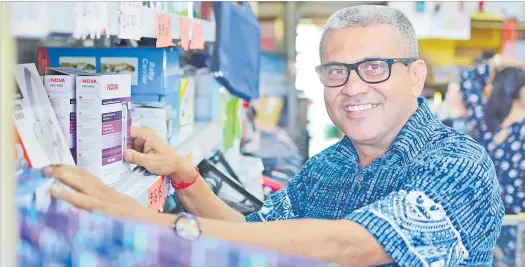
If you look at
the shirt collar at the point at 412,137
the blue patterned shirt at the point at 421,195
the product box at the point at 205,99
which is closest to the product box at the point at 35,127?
the blue patterned shirt at the point at 421,195

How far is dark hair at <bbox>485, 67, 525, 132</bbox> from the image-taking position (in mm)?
4809

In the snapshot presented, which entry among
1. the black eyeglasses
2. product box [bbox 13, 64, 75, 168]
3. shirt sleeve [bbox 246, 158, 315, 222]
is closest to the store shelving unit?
product box [bbox 13, 64, 75, 168]

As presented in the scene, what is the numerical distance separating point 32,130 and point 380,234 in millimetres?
808

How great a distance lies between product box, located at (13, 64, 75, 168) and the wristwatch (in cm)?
35

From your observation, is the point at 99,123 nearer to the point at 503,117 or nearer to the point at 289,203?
the point at 289,203

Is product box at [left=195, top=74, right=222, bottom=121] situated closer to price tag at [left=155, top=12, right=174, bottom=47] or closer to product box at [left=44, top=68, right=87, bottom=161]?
price tag at [left=155, top=12, right=174, bottom=47]

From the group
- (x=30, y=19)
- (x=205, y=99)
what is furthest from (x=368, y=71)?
(x=205, y=99)

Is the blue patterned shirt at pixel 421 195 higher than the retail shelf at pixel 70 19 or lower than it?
lower

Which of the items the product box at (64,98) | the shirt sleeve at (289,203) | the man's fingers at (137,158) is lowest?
the shirt sleeve at (289,203)

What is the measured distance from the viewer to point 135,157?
1.98 metres

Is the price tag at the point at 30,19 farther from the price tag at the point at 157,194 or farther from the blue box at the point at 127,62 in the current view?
the blue box at the point at 127,62

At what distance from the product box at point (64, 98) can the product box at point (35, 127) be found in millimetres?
48

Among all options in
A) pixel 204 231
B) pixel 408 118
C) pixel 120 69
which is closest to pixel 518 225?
pixel 408 118

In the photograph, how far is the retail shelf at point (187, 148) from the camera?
1.79m
